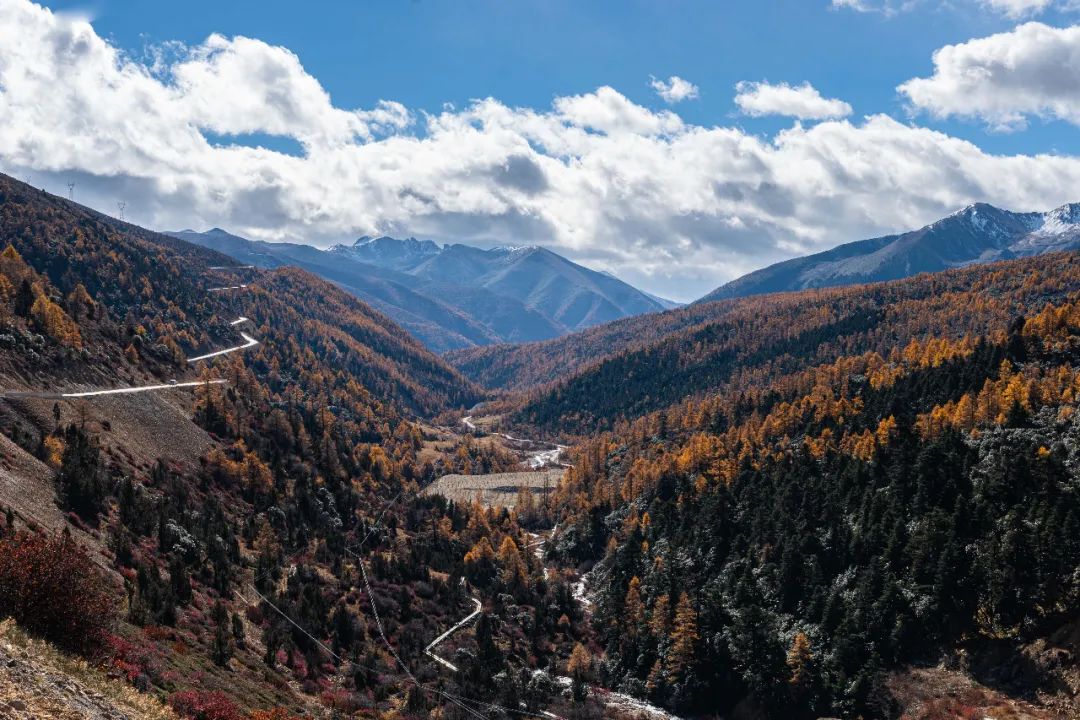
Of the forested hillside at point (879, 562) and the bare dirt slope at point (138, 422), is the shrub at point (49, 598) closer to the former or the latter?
the bare dirt slope at point (138, 422)

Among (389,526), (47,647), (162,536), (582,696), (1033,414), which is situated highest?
(1033,414)

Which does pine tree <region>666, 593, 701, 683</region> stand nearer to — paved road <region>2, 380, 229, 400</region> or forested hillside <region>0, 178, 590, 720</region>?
forested hillside <region>0, 178, 590, 720</region>

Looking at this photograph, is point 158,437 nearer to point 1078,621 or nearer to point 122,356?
point 122,356

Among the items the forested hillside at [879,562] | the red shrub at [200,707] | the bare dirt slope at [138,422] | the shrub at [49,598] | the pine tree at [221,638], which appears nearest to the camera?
the shrub at [49,598]

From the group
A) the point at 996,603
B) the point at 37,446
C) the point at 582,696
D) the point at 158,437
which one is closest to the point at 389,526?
the point at 158,437

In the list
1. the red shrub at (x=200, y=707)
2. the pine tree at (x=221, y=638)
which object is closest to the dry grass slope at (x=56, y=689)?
the red shrub at (x=200, y=707)

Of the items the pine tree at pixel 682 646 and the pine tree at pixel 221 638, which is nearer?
the pine tree at pixel 221 638

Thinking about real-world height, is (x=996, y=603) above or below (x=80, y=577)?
below
